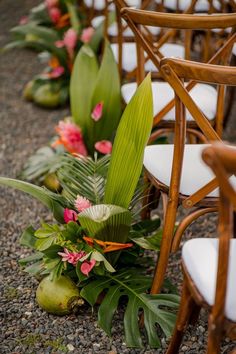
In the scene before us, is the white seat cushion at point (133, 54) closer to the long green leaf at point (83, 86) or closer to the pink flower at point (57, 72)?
the long green leaf at point (83, 86)

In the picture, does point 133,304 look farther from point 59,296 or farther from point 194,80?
point 194,80

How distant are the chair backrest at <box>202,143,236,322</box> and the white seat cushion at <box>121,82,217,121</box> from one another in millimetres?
1325

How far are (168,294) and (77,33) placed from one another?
2.34 metres

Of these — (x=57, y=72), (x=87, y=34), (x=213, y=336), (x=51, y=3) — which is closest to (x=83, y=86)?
(x=87, y=34)

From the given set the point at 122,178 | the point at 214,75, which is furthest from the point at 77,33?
the point at 214,75

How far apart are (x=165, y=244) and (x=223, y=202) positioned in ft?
2.67

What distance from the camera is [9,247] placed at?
2.96 m

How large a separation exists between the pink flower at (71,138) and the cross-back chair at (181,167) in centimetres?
82

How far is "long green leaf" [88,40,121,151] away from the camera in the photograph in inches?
126

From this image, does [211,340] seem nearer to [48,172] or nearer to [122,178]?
[122,178]

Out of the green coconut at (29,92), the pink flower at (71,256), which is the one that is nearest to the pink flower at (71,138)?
the pink flower at (71,256)

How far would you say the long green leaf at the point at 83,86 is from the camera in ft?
11.0

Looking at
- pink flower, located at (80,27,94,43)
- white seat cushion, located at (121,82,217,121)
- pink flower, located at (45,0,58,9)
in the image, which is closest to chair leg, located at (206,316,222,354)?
white seat cushion, located at (121,82,217,121)

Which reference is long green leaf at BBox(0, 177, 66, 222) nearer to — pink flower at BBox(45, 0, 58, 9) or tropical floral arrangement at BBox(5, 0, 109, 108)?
tropical floral arrangement at BBox(5, 0, 109, 108)
